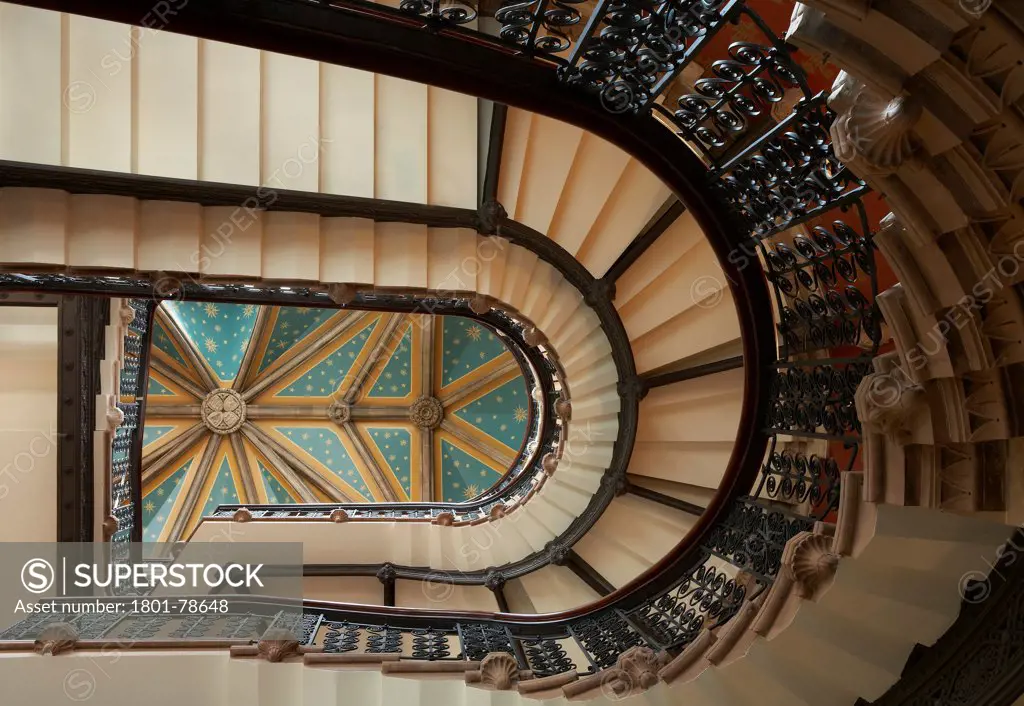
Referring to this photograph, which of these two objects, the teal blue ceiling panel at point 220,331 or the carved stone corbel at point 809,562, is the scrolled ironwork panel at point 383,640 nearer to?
the carved stone corbel at point 809,562

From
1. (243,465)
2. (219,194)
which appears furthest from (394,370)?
(219,194)

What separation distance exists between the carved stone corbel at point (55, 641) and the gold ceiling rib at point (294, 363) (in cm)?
828

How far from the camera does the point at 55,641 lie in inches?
151

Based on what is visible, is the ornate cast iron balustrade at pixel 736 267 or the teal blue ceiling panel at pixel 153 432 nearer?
the ornate cast iron balustrade at pixel 736 267

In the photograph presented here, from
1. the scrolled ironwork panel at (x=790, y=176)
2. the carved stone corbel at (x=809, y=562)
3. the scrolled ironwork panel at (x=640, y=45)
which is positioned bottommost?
the carved stone corbel at (x=809, y=562)

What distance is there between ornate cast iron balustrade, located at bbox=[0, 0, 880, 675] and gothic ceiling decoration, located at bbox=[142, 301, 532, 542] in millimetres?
7126

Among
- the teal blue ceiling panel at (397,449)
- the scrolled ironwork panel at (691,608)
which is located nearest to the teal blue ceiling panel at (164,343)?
the teal blue ceiling panel at (397,449)

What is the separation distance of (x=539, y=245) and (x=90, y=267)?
3435mm

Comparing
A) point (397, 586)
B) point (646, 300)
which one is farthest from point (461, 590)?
point (646, 300)

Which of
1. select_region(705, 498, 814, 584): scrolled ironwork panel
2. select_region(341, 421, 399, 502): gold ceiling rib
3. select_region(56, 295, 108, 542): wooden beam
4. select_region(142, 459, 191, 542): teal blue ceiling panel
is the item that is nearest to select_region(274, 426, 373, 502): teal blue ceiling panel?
select_region(341, 421, 399, 502): gold ceiling rib

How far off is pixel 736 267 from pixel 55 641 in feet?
14.8

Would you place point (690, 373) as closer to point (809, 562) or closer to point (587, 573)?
point (587, 573)

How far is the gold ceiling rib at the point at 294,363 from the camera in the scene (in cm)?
1194

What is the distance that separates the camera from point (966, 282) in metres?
1.99
